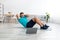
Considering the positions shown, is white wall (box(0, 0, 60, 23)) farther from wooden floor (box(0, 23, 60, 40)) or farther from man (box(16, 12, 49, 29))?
wooden floor (box(0, 23, 60, 40))

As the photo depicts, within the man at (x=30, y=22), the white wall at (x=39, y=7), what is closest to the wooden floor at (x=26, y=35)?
the man at (x=30, y=22)

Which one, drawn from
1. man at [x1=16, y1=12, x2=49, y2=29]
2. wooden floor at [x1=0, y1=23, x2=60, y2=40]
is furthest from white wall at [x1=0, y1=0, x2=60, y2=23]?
wooden floor at [x1=0, y1=23, x2=60, y2=40]

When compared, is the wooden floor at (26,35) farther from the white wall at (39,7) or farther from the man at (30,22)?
the white wall at (39,7)

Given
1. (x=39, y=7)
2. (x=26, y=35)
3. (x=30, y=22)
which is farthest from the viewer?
(x=39, y=7)

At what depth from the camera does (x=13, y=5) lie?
30.4 ft

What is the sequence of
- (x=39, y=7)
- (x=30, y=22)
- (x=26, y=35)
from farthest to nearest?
(x=39, y=7), (x=30, y=22), (x=26, y=35)

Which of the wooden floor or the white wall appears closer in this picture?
the wooden floor

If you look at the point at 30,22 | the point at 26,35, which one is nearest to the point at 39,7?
the point at 30,22

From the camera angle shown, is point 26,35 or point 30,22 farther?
point 30,22

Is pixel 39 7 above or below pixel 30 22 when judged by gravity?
above

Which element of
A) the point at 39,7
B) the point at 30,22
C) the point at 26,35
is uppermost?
the point at 39,7

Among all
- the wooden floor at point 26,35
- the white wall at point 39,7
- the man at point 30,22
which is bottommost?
the wooden floor at point 26,35

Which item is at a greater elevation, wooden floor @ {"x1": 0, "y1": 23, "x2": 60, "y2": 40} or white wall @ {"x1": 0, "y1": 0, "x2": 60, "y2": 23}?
white wall @ {"x1": 0, "y1": 0, "x2": 60, "y2": 23}

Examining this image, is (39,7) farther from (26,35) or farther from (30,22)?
(26,35)
